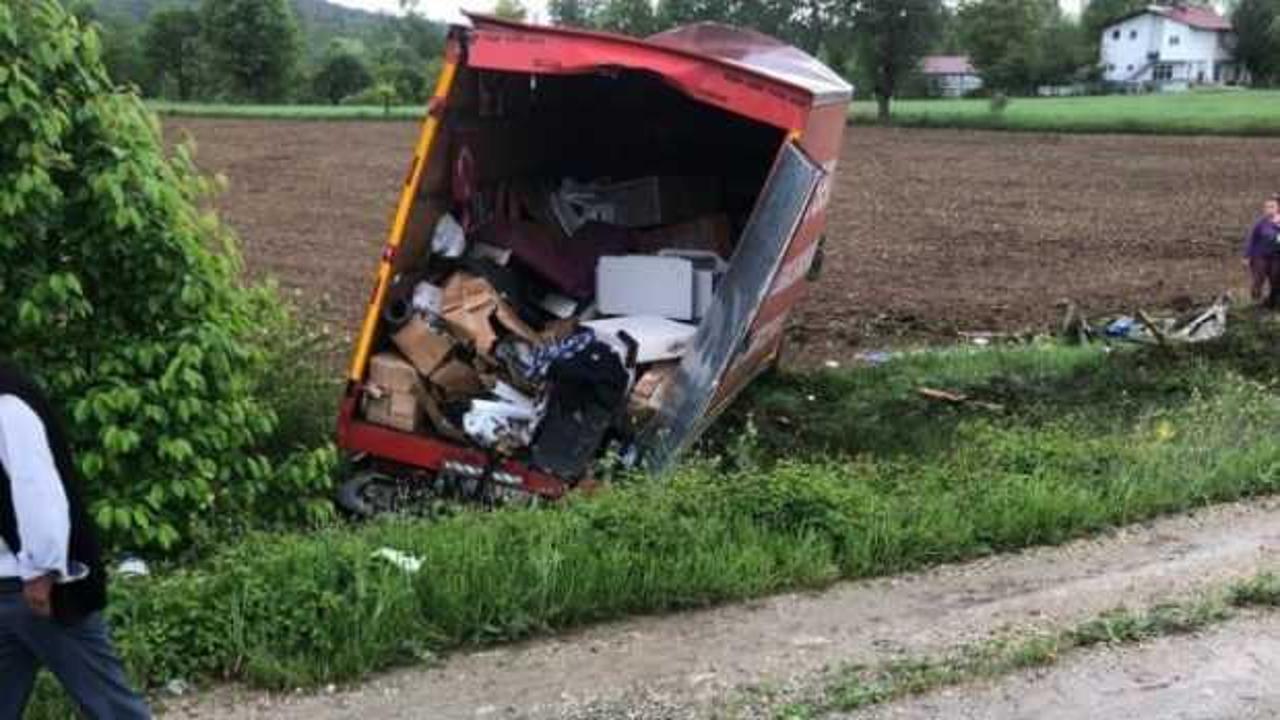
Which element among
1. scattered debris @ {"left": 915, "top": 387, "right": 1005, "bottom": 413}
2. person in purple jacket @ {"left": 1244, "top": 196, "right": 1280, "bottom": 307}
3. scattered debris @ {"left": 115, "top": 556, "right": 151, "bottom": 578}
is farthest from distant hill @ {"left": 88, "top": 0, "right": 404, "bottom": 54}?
scattered debris @ {"left": 115, "top": 556, "right": 151, "bottom": 578}

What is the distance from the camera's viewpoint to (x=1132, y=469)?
7055 millimetres

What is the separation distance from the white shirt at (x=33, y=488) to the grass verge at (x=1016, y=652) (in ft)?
7.03

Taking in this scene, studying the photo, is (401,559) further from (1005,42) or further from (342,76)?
(1005,42)

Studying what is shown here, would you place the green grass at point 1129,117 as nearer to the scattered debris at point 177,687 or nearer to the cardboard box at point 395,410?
the cardboard box at point 395,410

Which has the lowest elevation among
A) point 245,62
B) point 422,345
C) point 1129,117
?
point 422,345

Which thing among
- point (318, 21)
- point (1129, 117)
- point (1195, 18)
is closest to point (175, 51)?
point (1129, 117)

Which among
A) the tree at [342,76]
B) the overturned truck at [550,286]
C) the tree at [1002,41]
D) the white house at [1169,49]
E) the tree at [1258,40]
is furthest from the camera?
the white house at [1169,49]

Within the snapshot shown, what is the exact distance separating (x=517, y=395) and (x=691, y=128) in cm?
406

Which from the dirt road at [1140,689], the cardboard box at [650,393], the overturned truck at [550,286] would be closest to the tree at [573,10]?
the overturned truck at [550,286]

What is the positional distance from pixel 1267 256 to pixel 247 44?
8725cm

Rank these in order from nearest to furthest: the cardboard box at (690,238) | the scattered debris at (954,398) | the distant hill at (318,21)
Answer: the scattered debris at (954,398) < the cardboard box at (690,238) < the distant hill at (318,21)

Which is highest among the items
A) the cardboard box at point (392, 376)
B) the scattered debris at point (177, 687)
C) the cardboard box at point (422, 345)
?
the cardboard box at point (422, 345)

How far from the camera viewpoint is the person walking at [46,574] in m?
3.42

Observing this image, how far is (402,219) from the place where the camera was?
778cm
